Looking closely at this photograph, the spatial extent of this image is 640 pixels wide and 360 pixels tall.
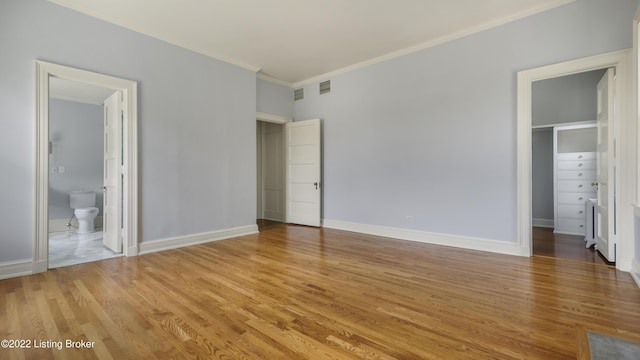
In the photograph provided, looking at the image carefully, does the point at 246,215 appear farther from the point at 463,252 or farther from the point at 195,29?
the point at 463,252

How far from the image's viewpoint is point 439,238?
4.57m

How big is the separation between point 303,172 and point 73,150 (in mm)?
5004

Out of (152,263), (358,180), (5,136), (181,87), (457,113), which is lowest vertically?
(152,263)

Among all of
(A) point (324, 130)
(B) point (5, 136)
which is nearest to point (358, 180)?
(A) point (324, 130)

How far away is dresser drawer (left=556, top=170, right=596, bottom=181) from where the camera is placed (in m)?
5.42

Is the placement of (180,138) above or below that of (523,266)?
above

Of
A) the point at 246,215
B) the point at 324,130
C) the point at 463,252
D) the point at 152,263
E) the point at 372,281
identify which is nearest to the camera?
the point at 372,281

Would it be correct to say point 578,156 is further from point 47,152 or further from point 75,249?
point 75,249

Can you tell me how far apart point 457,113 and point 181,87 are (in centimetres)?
430

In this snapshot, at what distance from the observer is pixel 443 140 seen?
4551mm

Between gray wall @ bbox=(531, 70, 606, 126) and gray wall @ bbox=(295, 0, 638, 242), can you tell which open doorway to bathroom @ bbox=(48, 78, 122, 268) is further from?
gray wall @ bbox=(531, 70, 606, 126)

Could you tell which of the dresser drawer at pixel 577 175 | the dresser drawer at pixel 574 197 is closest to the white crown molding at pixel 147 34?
the dresser drawer at pixel 577 175

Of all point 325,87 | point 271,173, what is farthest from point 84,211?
point 325,87

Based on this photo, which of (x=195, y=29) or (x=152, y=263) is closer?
(x=152, y=263)
